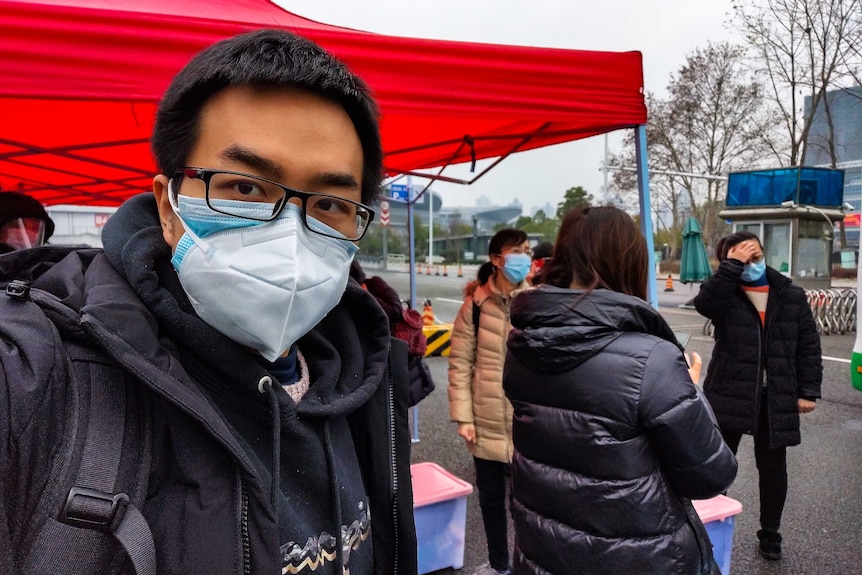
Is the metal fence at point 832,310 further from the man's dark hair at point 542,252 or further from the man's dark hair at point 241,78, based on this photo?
the man's dark hair at point 241,78

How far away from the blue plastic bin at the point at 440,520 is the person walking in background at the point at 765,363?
1.56 meters

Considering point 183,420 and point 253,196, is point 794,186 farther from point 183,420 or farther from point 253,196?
point 183,420

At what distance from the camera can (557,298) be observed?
179 cm

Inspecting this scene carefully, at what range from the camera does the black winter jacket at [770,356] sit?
10.1 feet

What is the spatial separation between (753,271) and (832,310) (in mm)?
9964

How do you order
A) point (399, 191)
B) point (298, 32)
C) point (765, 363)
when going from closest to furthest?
point (298, 32) < point (765, 363) < point (399, 191)

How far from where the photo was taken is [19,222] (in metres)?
2.88

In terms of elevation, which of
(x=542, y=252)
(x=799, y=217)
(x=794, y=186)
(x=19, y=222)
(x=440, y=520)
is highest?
(x=794, y=186)

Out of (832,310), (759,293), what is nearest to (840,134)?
(832,310)

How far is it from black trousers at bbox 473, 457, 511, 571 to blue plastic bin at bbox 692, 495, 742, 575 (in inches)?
37.2

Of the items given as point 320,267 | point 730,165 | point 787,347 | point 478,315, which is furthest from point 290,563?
point 730,165

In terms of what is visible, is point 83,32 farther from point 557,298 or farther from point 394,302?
point 557,298

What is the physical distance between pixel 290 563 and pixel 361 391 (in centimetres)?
31

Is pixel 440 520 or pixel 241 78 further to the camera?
pixel 440 520
